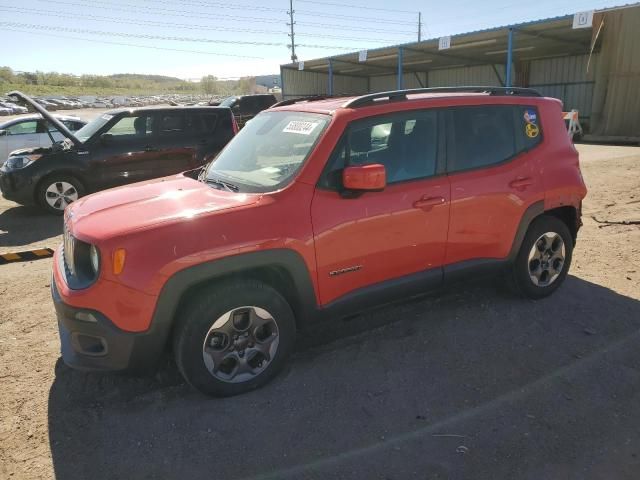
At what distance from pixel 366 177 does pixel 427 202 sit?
680 mm

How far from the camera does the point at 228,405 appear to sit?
115 inches

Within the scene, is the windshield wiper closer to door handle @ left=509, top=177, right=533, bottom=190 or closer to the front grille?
the front grille

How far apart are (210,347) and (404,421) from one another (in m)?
1.19

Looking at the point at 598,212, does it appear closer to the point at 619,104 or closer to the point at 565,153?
the point at 565,153

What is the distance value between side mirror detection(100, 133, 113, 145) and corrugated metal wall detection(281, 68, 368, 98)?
2688 cm

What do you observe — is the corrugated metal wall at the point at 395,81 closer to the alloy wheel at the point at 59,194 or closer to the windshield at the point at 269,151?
the alloy wheel at the point at 59,194

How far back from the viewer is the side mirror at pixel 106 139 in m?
7.87

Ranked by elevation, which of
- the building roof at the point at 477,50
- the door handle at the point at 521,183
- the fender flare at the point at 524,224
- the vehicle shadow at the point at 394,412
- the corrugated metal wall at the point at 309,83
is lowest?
the vehicle shadow at the point at 394,412

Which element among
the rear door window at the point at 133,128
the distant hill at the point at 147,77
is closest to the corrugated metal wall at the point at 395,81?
the rear door window at the point at 133,128

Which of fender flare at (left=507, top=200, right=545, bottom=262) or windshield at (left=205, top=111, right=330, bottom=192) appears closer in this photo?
windshield at (left=205, top=111, right=330, bottom=192)

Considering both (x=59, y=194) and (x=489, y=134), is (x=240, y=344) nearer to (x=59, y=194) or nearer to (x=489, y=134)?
(x=489, y=134)

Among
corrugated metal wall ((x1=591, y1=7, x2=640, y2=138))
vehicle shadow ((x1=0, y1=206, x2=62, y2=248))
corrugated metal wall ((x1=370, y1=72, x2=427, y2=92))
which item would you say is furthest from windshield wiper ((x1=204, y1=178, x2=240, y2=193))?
corrugated metal wall ((x1=370, y1=72, x2=427, y2=92))

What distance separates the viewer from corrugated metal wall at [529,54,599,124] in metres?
24.7

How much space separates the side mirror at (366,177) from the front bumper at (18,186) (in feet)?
21.7
